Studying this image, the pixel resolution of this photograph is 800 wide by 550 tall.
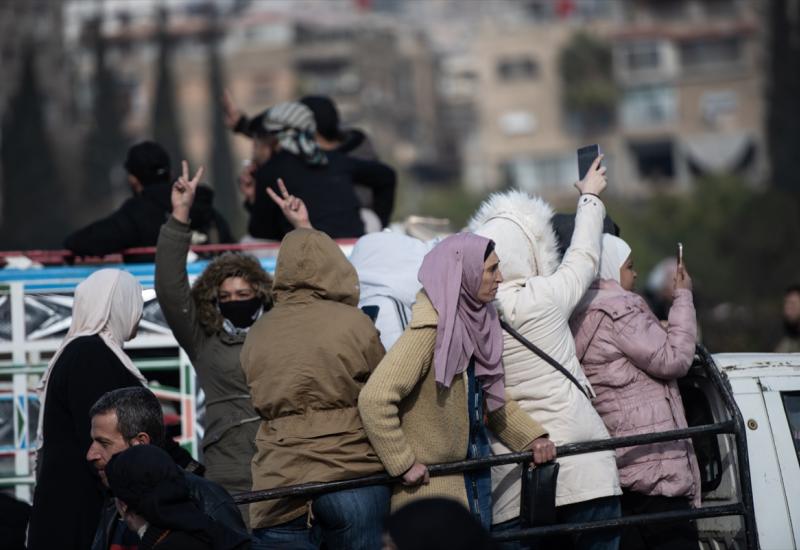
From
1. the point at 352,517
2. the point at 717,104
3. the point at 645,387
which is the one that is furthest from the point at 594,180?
the point at 717,104

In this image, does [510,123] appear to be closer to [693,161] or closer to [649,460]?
[693,161]

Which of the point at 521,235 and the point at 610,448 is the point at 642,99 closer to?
the point at 521,235

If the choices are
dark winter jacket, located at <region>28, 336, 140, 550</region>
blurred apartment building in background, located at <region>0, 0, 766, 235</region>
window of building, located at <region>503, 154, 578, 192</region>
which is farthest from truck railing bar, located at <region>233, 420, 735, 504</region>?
window of building, located at <region>503, 154, 578, 192</region>

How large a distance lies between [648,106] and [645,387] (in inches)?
3441

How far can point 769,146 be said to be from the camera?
70.1 m

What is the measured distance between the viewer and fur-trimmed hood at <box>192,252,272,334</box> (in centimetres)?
640

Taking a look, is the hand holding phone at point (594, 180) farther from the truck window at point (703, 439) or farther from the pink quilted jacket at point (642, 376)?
the truck window at point (703, 439)

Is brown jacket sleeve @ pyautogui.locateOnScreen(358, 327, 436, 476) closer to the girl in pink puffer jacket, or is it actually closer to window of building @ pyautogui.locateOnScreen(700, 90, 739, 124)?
the girl in pink puffer jacket

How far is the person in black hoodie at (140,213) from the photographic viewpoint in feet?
25.0

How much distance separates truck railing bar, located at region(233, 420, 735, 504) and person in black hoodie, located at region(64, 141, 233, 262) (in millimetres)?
2702

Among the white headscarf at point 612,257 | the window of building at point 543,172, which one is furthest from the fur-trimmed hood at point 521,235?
the window of building at point 543,172

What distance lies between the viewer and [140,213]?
7.76m

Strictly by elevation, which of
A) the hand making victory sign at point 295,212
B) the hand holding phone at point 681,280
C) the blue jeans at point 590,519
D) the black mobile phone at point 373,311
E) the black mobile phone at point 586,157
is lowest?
the blue jeans at point 590,519

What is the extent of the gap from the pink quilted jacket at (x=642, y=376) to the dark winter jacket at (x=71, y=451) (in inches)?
74.9
